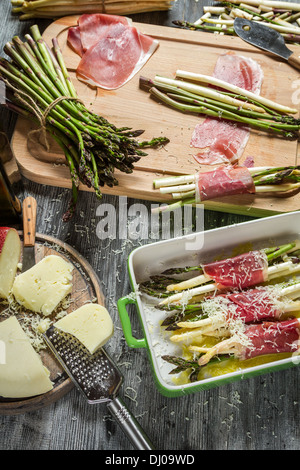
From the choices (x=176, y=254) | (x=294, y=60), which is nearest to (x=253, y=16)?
(x=294, y=60)

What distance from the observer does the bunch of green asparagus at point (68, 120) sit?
241 centimetres

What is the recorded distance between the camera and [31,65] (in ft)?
8.36

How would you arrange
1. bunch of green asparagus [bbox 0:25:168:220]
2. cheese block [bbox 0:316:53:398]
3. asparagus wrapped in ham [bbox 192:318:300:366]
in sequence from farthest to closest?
bunch of green asparagus [bbox 0:25:168:220], asparagus wrapped in ham [bbox 192:318:300:366], cheese block [bbox 0:316:53:398]

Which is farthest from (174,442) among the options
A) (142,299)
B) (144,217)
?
(144,217)

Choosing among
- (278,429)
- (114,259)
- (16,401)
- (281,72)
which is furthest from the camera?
(281,72)

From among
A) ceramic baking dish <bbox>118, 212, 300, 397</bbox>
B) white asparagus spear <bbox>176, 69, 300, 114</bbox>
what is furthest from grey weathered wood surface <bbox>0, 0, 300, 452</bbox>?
white asparagus spear <bbox>176, 69, 300, 114</bbox>

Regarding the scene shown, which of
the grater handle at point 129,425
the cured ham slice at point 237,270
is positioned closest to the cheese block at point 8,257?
the grater handle at point 129,425

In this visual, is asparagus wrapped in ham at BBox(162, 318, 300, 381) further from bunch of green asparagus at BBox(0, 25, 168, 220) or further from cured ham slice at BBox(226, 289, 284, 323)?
bunch of green asparagus at BBox(0, 25, 168, 220)

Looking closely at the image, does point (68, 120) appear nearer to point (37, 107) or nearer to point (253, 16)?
point (37, 107)

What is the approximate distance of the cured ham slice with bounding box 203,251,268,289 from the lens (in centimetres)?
234

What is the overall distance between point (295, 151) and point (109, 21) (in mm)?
1206

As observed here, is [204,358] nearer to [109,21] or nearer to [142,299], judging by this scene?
[142,299]

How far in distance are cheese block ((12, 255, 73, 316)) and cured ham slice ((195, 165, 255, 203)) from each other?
0.75 metres
